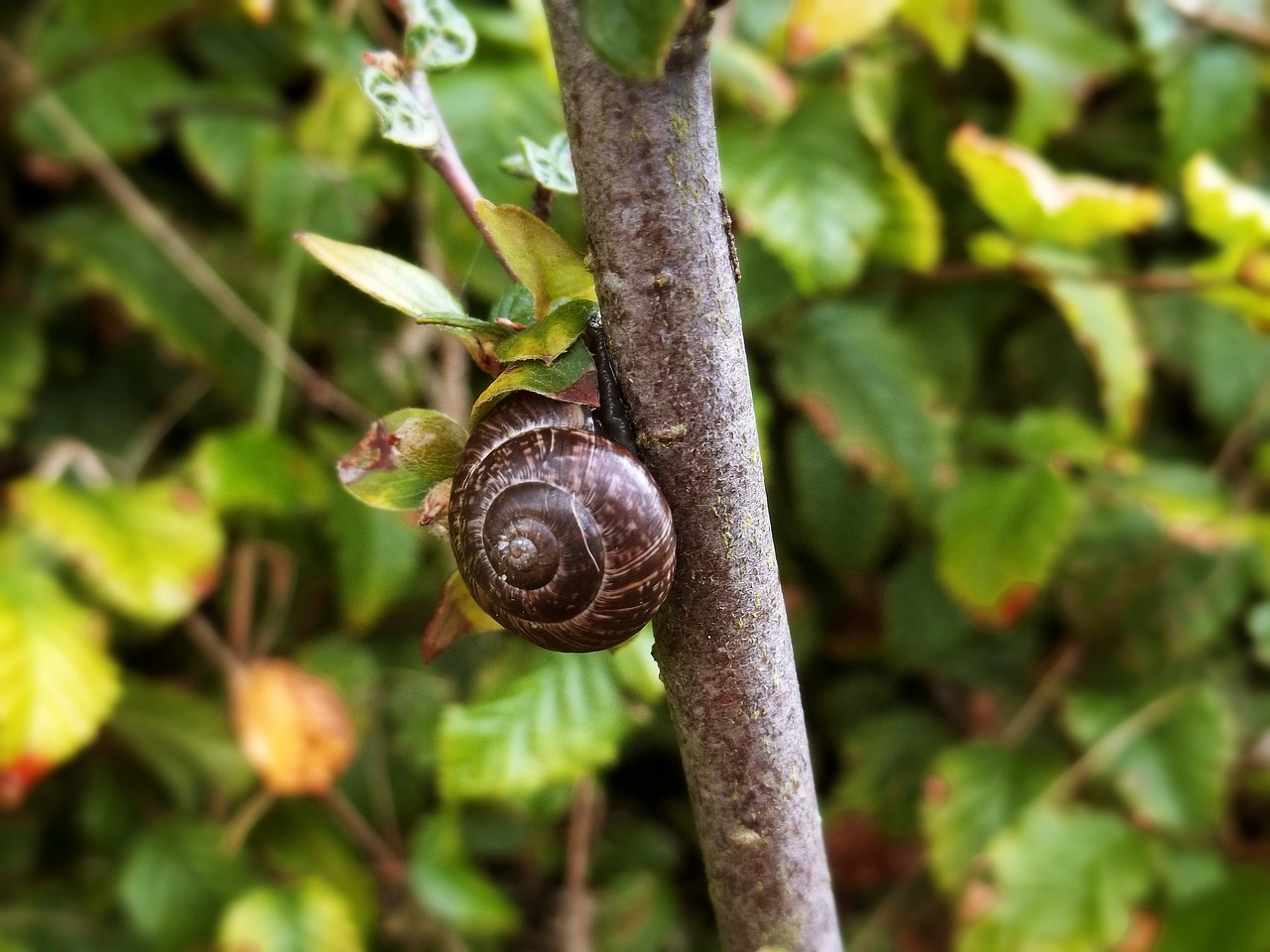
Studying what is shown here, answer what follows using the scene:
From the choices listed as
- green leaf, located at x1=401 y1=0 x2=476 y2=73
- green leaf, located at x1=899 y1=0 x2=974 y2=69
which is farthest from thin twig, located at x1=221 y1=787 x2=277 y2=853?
green leaf, located at x1=899 y1=0 x2=974 y2=69

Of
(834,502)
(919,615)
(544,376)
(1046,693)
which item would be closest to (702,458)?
(544,376)

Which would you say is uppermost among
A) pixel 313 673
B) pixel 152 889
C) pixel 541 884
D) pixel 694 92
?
pixel 694 92

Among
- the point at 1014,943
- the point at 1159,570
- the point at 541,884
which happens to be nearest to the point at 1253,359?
the point at 1159,570

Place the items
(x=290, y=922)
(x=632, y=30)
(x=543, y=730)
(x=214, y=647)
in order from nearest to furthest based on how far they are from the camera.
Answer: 1. (x=632, y=30)
2. (x=543, y=730)
3. (x=290, y=922)
4. (x=214, y=647)

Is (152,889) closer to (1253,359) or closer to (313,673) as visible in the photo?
(313,673)

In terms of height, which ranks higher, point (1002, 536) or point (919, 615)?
point (1002, 536)

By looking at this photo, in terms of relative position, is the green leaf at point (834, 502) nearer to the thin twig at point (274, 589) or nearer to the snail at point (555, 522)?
the thin twig at point (274, 589)

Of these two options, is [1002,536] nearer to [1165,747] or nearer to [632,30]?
[1165,747]
